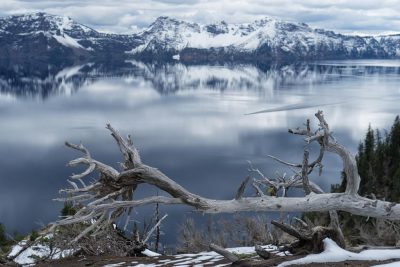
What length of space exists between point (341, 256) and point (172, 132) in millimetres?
68666

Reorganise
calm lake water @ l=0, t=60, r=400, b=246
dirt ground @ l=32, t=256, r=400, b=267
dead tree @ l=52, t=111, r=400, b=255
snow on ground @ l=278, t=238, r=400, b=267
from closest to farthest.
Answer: snow on ground @ l=278, t=238, r=400, b=267
dead tree @ l=52, t=111, r=400, b=255
dirt ground @ l=32, t=256, r=400, b=267
calm lake water @ l=0, t=60, r=400, b=246

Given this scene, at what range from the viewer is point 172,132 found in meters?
76.4

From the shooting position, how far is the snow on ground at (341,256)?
26.0 ft

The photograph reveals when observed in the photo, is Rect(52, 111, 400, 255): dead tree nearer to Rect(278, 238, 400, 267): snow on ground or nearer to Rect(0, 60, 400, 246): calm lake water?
Rect(278, 238, 400, 267): snow on ground

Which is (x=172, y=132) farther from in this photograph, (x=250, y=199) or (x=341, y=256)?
(x=341, y=256)

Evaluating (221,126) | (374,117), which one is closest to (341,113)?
(374,117)

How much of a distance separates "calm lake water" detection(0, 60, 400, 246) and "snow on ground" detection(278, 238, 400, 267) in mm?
16887

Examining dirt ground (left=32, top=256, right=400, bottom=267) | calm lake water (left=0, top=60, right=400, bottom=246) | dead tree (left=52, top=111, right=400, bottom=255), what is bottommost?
calm lake water (left=0, top=60, right=400, bottom=246)

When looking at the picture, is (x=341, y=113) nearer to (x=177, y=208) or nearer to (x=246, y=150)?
(x=246, y=150)

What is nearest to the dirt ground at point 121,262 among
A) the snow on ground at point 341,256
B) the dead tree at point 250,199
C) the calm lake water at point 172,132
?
the dead tree at point 250,199

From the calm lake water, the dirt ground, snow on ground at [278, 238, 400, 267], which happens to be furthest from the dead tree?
the calm lake water

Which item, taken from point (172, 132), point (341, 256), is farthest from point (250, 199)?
point (172, 132)

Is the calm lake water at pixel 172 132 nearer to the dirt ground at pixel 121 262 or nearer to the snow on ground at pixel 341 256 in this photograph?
the dirt ground at pixel 121 262

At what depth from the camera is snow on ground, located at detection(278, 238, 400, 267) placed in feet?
26.0
